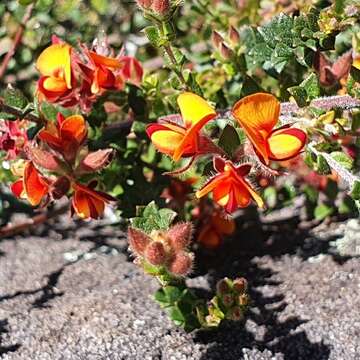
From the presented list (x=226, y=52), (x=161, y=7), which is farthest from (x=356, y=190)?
(x=226, y=52)

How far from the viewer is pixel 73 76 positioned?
1.66 meters

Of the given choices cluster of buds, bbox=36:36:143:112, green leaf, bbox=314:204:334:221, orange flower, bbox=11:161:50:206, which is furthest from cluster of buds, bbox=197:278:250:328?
green leaf, bbox=314:204:334:221

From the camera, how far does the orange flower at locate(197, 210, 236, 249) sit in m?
1.94

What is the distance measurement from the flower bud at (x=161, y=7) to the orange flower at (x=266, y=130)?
270mm

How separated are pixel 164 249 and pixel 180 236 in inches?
1.6

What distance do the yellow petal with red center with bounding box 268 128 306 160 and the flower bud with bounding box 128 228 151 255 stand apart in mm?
261

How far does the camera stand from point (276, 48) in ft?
5.30

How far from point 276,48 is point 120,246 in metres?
0.71

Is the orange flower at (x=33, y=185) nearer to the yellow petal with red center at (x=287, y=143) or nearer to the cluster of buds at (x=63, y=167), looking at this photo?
the cluster of buds at (x=63, y=167)

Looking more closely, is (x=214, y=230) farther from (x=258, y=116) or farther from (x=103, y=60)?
(x=258, y=116)

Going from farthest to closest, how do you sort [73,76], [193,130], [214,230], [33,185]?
1. [214,230]
2. [73,76]
3. [33,185]
4. [193,130]

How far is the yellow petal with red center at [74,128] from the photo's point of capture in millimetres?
1546

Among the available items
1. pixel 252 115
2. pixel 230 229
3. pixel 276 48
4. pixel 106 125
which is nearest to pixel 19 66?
pixel 106 125

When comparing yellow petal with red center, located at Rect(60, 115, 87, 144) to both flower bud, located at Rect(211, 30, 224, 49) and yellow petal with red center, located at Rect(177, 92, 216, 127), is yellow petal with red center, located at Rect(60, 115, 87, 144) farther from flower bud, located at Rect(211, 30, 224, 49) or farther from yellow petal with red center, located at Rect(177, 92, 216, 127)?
flower bud, located at Rect(211, 30, 224, 49)
